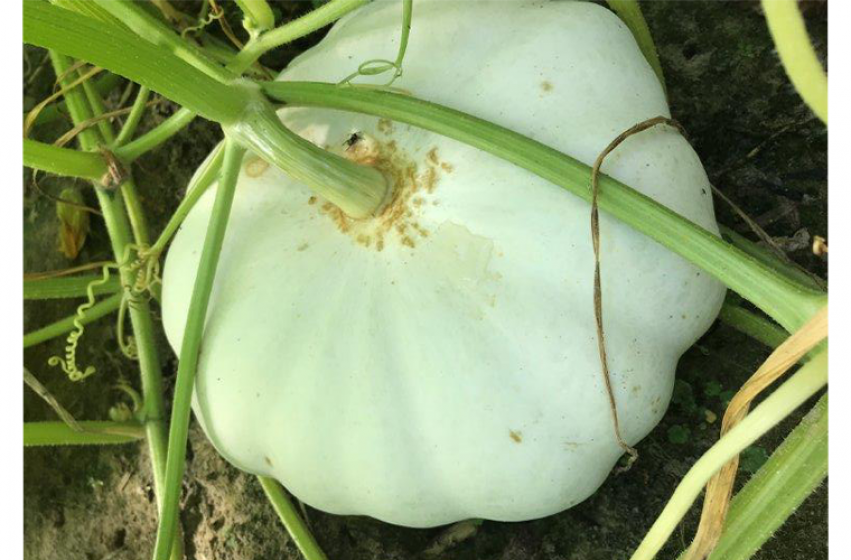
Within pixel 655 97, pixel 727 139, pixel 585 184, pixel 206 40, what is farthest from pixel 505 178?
pixel 206 40

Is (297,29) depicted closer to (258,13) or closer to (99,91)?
(258,13)

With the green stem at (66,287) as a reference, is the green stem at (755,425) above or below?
above

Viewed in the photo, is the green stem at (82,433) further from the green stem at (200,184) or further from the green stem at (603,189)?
the green stem at (603,189)

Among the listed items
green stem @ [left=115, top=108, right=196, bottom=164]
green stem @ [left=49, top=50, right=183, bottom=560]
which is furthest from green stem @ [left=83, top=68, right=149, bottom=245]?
green stem @ [left=115, top=108, right=196, bottom=164]

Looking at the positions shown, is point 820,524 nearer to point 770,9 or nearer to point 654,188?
point 654,188

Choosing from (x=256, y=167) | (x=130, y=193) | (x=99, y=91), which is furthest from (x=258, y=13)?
(x=99, y=91)

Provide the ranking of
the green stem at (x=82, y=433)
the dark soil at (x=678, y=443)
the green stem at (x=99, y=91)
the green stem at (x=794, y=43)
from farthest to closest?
the green stem at (x=99, y=91) → the green stem at (x=82, y=433) → the dark soil at (x=678, y=443) → the green stem at (x=794, y=43)

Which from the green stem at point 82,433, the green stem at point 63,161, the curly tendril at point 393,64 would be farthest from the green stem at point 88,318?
the curly tendril at point 393,64

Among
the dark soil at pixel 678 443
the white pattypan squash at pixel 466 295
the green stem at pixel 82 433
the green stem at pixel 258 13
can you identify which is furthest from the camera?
the green stem at pixel 82 433
